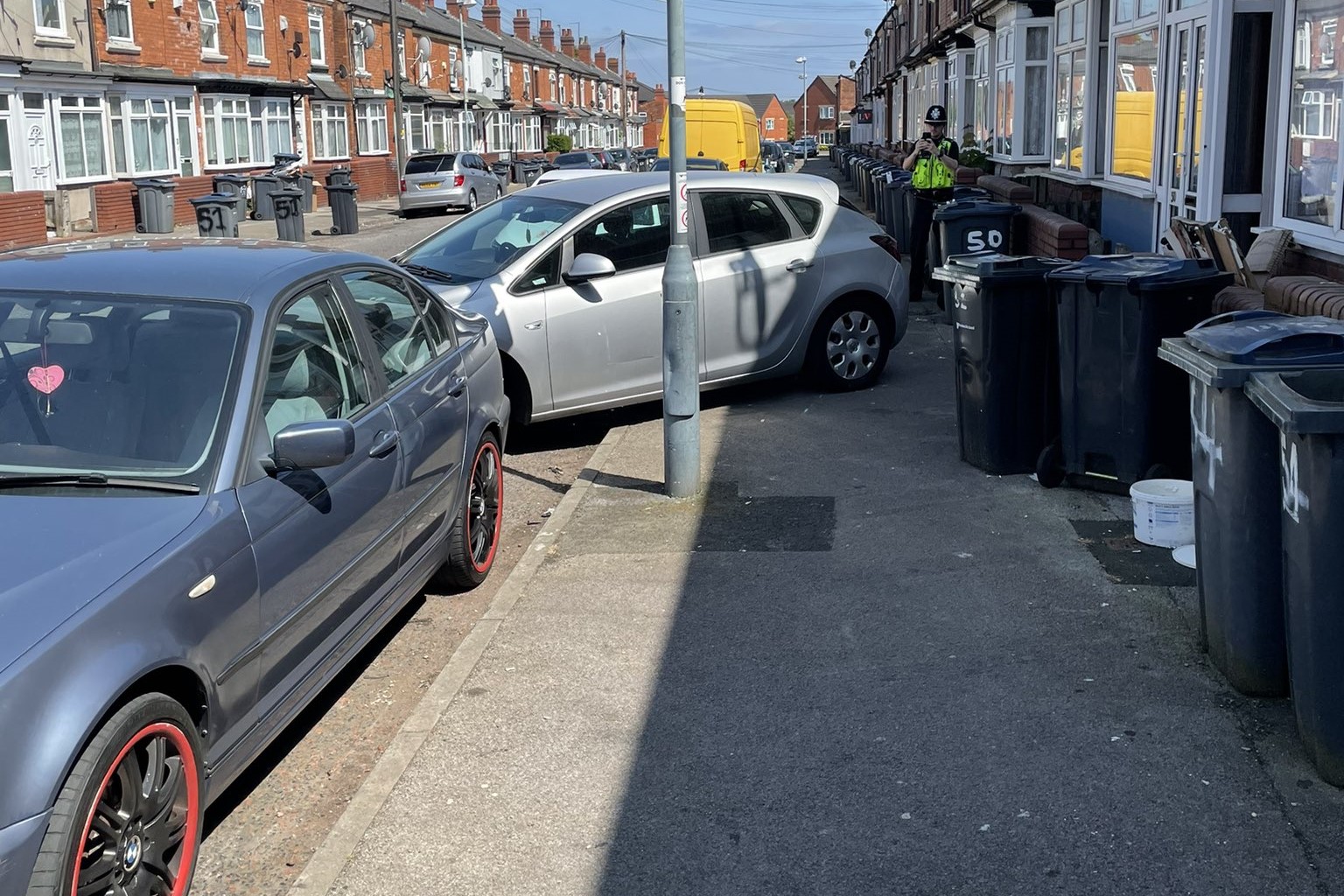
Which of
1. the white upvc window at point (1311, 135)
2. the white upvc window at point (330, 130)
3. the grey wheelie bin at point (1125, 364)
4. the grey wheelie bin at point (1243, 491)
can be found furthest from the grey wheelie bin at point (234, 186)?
the grey wheelie bin at point (1243, 491)

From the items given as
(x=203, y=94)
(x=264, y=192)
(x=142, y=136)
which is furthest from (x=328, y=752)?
(x=203, y=94)

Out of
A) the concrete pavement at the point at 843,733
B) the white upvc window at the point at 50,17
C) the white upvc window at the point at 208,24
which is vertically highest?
the white upvc window at the point at 208,24

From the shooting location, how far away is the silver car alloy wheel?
9750 millimetres

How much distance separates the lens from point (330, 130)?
4688 centimetres

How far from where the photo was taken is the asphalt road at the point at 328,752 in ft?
12.7

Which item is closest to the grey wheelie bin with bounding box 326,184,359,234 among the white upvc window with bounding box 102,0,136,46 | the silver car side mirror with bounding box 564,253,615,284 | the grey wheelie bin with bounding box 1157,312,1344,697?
the white upvc window with bounding box 102,0,136,46

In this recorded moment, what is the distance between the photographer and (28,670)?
283 cm

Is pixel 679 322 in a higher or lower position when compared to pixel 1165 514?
higher

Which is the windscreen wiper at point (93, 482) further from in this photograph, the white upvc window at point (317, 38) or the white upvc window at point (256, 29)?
the white upvc window at point (317, 38)

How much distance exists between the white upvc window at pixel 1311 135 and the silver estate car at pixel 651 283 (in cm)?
263

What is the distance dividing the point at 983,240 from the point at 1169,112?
194 cm

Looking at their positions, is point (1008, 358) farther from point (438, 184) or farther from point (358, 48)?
point (358, 48)

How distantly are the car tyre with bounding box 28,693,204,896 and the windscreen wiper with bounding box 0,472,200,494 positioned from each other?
65 cm

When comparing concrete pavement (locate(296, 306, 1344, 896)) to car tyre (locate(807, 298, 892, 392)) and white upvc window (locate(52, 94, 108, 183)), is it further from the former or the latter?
white upvc window (locate(52, 94, 108, 183))
